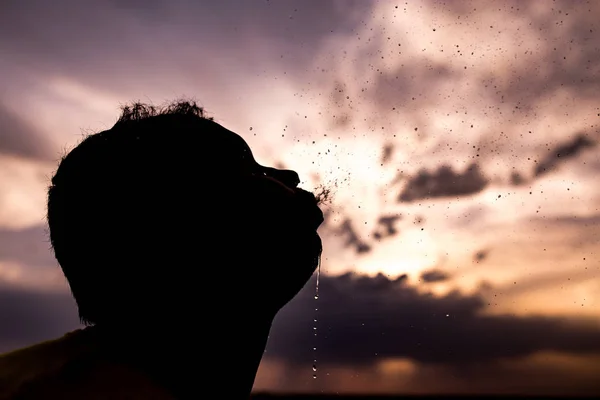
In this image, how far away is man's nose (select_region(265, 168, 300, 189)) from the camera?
11.2 feet

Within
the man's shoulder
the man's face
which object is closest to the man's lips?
the man's face

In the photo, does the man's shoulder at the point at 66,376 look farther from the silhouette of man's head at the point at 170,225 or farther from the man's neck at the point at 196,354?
the silhouette of man's head at the point at 170,225

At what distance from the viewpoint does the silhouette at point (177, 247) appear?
232cm

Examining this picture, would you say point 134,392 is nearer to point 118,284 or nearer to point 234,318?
point 118,284

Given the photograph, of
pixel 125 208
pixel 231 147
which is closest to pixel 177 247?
pixel 125 208

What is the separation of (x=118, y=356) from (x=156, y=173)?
1.10 metres

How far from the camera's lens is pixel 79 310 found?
268 cm

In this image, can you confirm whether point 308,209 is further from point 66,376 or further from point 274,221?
point 66,376

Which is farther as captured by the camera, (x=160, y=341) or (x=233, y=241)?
(x=233, y=241)

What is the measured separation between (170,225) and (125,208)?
250mm

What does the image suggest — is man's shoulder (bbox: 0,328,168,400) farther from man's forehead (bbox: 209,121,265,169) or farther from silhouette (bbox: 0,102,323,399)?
man's forehead (bbox: 209,121,265,169)

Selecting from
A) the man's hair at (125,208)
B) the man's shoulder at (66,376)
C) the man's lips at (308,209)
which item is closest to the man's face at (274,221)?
the man's lips at (308,209)

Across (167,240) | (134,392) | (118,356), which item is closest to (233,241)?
(167,240)

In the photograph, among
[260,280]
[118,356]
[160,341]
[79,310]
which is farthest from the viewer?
[260,280]
